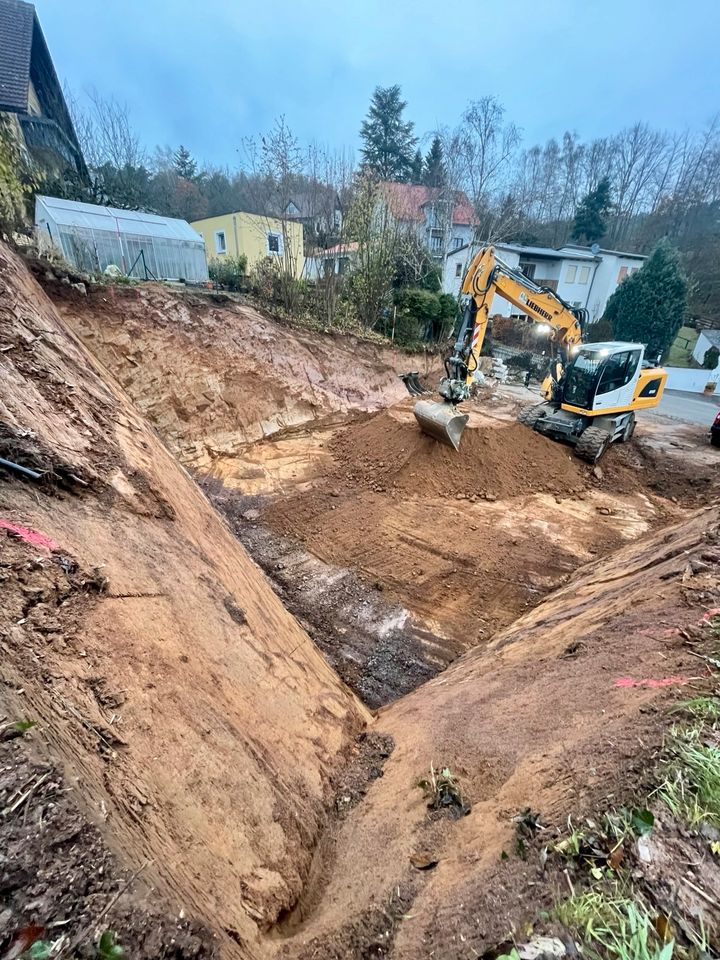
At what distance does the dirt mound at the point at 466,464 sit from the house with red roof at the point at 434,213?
416 inches

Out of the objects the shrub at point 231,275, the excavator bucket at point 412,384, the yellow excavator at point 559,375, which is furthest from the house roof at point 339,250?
the yellow excavator at point 559,375

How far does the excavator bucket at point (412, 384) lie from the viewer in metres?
14.0

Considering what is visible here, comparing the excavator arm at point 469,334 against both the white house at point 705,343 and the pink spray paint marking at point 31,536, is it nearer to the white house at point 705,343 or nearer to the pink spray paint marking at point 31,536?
→ the pink spray paint marking at point 31,536

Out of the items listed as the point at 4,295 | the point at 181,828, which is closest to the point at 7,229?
the point at 4,295

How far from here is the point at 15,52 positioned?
15180 mm

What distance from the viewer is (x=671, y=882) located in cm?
151

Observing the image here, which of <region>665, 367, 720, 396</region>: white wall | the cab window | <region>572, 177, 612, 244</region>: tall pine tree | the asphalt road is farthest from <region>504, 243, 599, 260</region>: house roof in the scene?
the cab window

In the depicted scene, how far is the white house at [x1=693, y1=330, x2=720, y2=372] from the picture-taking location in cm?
2241

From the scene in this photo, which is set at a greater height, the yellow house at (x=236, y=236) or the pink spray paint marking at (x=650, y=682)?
the yellow house at (x=236, y=236)

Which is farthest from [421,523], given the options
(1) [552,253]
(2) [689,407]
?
(1) [552,253]

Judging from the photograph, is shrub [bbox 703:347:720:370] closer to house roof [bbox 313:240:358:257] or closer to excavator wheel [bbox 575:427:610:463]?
excavator wheel [bbox 575:427:610:463]

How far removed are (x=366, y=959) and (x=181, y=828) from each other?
3.11ft

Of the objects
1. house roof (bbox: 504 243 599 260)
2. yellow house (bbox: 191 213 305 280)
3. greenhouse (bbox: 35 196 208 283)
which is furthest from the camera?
house roof (bbox: 504 243 599 260)

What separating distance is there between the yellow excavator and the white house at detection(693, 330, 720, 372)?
1737cm
